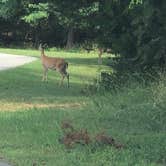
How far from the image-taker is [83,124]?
11.9 metres

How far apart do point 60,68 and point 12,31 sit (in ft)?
128

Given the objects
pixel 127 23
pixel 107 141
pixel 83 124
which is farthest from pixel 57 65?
pixel 107 141

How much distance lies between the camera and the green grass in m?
8.84

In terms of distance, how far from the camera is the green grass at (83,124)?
8844mm

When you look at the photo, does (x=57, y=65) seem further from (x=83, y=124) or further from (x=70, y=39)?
(x=70, y=39)

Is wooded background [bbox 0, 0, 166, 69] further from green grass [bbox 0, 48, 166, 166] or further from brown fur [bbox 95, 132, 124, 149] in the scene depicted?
brown fur [bbox 95, 132, 124, 149]

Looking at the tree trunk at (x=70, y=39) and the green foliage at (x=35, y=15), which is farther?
the tree trunk at (x=70, y=39)

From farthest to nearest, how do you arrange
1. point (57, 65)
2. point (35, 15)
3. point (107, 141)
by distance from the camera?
point (35, 15) < point (57, 65) < point (107, 141)

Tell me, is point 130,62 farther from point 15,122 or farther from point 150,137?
point 150,137

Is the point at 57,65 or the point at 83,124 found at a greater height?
the point at 83,124

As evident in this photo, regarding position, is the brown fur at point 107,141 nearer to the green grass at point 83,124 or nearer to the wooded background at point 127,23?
the green grass at point 83,124

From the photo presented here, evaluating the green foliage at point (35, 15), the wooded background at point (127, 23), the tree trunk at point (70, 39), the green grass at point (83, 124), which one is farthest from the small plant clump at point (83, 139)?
the tree trunk at point (70, 39)

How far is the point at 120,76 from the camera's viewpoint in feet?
63.8

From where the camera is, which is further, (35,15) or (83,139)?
(35,15)
